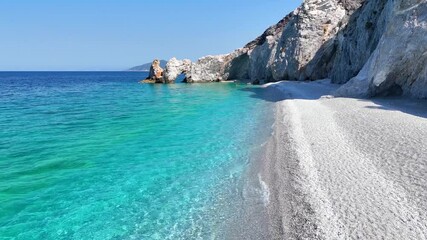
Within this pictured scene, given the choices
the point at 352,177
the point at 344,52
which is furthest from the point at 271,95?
the point at 352,177

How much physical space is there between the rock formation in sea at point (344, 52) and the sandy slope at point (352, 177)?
4.13 m

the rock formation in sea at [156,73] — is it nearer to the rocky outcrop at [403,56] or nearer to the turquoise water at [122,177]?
the turquoise water at [122,177]

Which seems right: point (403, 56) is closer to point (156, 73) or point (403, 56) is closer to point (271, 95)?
point (271, 95)

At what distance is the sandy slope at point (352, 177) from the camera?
6434 millimetres

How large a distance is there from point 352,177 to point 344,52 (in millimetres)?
28839

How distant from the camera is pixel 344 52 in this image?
112 feet

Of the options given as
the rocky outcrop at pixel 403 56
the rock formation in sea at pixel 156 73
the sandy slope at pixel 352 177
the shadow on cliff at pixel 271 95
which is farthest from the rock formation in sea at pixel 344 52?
the shadow on cliff at pixel 271 95

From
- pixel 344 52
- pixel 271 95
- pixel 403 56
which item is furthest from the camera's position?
pixel 271 95

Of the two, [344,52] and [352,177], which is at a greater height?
[344,52]

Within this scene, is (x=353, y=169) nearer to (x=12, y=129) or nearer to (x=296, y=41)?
(x=12, y=129)

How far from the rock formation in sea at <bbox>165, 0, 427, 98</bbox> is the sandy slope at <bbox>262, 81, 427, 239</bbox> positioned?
4.13m

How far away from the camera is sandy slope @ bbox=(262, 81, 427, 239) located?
6434 mm

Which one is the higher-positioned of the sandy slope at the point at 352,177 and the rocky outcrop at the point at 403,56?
the rocky outcrop at the point at 403,56

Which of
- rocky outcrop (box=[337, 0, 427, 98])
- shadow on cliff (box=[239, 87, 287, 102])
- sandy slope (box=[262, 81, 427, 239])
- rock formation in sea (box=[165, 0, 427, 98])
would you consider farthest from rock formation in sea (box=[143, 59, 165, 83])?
sandy slope (box=[262, 81, 427, 239])
